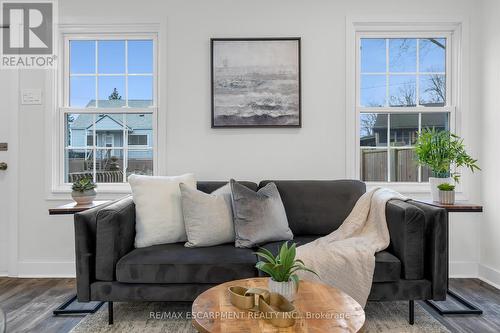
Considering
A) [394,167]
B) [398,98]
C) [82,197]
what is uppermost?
[398,98]

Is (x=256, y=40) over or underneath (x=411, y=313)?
over

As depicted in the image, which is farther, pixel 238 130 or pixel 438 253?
pixel 238 130

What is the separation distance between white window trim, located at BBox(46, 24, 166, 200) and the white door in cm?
31

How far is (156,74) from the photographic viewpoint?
325 cm

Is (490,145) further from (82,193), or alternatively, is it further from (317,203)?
(82,193)

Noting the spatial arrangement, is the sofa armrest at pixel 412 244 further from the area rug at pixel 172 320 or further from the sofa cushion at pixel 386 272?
the area rug at pixel 172 320

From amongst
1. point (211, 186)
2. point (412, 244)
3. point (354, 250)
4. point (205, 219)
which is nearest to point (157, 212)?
point (205, 219)

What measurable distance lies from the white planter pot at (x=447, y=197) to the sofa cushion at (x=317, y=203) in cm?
56

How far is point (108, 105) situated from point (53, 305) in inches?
70.4

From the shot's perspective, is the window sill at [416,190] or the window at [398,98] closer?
the window sill at [416,190]

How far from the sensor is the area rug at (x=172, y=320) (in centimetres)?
215

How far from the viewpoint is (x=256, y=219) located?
2404 mm

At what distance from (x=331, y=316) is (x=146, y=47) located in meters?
2.91

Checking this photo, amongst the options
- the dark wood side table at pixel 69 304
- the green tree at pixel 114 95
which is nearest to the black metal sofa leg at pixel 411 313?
the dark wood side table at pixel 69 304
